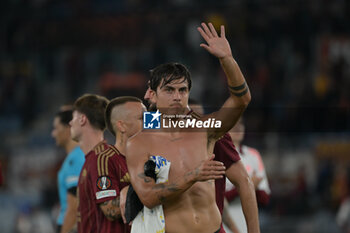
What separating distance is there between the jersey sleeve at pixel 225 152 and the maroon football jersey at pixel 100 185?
798 mm

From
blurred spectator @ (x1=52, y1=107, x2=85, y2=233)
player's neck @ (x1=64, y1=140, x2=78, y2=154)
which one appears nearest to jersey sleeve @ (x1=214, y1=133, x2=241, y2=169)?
blurred spectator @ (x1=52, y1=107, x2=85, y2=233)

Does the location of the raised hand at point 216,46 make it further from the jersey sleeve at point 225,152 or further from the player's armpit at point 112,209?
the player's armpit at point 112,209

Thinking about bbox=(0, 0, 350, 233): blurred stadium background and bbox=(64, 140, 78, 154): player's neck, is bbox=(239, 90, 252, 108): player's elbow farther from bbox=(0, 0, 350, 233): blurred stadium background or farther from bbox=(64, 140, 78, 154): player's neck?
bbox=(0, 0, 350, 233): blurred stadium background

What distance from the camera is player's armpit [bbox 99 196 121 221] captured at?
509 centimetres

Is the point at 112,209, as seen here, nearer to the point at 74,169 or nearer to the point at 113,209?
the point at 113,209

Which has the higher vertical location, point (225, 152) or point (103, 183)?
point (225, 152)

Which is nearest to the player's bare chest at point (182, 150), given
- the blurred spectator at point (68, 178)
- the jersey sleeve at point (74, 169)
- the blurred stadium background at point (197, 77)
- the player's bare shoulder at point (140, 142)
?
the player's bare shoulder at point (140, 142)

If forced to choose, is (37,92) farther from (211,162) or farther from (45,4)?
(211,162)

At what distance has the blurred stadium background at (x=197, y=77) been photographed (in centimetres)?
1312

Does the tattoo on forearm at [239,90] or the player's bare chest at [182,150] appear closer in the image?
the tattoo on forearm at [239,90]

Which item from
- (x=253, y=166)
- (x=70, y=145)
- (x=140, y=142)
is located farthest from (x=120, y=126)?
(x=253, y=166)

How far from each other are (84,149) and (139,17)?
49.0 ft

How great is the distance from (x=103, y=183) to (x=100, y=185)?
28 mm

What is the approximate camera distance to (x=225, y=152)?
16.2 feet
